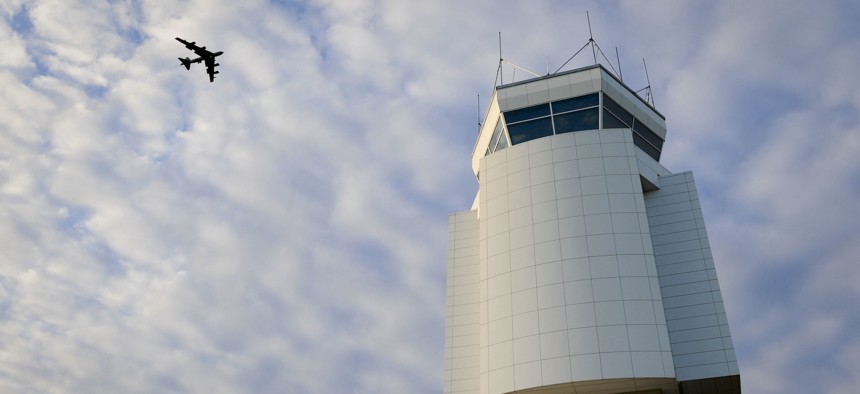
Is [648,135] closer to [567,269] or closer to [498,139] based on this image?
[498,139]

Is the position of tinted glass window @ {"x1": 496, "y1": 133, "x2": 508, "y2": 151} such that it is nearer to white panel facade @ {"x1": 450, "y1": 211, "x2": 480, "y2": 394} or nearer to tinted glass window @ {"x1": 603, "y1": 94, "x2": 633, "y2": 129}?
white panel facade @ {"x1": 450, "y1": 211, "x2": 480, "y2": 394}

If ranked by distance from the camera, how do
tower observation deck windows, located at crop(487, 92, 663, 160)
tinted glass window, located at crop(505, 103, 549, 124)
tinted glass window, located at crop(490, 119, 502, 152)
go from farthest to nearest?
tinted glass window, located at crop(490, 119, 502, 152)
tinted glass window, located at crop(505, 103, 549, 124)
tower observation deck windows, located at crop(487, 92, 663, 160)

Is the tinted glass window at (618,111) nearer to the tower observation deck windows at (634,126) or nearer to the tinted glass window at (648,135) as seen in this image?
the tower observation deck windows at (634,126)

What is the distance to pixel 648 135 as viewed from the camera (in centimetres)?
5428

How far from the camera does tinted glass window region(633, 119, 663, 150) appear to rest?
5359 centimetres

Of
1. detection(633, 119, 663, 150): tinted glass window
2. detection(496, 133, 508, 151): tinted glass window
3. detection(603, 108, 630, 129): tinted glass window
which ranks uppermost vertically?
detection(633, 119, 663, 150): tinted glass window

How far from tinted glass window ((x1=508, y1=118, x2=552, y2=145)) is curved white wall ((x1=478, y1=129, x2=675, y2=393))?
4.77 ft

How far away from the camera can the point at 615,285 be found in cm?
4278

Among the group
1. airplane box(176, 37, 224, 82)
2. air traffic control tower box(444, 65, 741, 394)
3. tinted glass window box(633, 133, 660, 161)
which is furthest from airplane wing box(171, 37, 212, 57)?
tinted glass window box(633, 133, 660, 161)

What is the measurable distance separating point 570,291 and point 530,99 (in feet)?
52.9

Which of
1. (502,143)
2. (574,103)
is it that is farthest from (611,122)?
(502,143)

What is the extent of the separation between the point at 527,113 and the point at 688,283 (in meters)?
16.6

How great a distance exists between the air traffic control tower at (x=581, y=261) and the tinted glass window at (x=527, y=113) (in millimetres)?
102

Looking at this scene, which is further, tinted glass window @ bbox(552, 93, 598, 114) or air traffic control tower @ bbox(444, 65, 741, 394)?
tinted glass window @ bbox(552, 93, 598, 114)
